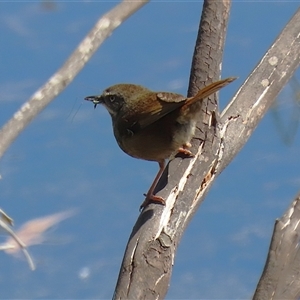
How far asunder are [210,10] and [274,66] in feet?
1.70

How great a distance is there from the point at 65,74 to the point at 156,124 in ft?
6.59

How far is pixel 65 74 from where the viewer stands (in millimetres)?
1547

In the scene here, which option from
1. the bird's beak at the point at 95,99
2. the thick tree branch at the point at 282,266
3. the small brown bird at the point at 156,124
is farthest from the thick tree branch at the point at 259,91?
the thick tree branch at the point at 282,266

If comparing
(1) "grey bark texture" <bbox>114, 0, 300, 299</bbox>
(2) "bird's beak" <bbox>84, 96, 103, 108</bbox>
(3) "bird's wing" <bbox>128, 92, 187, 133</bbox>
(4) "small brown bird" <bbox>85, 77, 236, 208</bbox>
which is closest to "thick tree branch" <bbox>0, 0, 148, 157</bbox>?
(1) "grey bark texture" <bbox>114, 0, 300, 299</bbox>

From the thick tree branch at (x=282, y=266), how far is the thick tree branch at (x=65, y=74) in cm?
132

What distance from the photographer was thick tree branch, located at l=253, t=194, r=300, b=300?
2617 mm

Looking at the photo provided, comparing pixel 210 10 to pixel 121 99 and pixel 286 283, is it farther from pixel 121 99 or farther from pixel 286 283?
pixel 286 283

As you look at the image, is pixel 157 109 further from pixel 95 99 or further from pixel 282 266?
pixel 282 266

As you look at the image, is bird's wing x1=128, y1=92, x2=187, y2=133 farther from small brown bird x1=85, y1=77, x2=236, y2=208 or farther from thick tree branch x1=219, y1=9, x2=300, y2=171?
thick tree branch x1=219, y1=9, x2=300, y2=171

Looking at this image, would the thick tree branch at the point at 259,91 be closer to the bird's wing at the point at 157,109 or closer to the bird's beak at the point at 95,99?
the bird's wing at the point at 157,109

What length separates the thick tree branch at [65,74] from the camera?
1.42 metres

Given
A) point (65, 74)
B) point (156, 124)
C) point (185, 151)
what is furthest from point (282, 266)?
point (65, 74)

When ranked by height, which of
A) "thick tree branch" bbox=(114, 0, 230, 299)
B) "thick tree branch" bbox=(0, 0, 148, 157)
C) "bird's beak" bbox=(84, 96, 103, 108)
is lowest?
"thick tree branch" bbox=(0, 0, 148, 157)

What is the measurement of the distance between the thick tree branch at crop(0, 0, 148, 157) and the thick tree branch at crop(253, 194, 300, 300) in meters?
1.32
